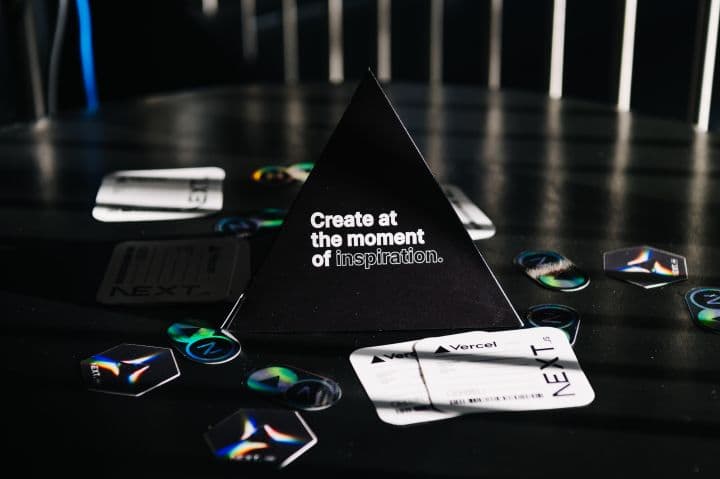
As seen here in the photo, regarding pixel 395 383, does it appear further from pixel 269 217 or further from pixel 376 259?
pixel 269 217

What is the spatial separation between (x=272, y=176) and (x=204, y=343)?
59 cm

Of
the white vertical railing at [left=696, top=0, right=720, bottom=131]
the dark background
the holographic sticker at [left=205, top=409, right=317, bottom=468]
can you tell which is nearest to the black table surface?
the holographic sticker at [left=205, top=409, right=317, bottom=468]

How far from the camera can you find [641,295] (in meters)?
1.13

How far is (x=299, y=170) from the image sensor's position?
5.19 ft

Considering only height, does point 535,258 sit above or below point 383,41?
below

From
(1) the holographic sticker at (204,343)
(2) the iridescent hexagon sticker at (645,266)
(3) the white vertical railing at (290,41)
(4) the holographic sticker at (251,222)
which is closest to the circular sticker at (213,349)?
(1) the holographic sticker at (204,343)

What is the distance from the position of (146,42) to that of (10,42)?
0.46 meters

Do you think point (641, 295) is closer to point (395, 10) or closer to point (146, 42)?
point (146, 42)

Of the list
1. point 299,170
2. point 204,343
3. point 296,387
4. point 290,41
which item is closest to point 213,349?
point 204,343

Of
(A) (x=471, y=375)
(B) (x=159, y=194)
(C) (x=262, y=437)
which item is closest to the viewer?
(C) (x=262, y=437)

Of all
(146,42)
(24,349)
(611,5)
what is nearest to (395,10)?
(611,5)

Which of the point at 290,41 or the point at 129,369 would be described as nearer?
the point at 129,369

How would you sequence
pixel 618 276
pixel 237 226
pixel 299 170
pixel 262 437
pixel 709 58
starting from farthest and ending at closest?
1. pixel 709 58
2. pixel 299 170
3. pixel 237 226
4. pixel 618 276
5. pixel 262 437

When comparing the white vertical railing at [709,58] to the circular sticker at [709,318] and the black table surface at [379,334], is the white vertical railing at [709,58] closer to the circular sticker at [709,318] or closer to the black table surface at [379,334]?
the black table surface at [379,334]
